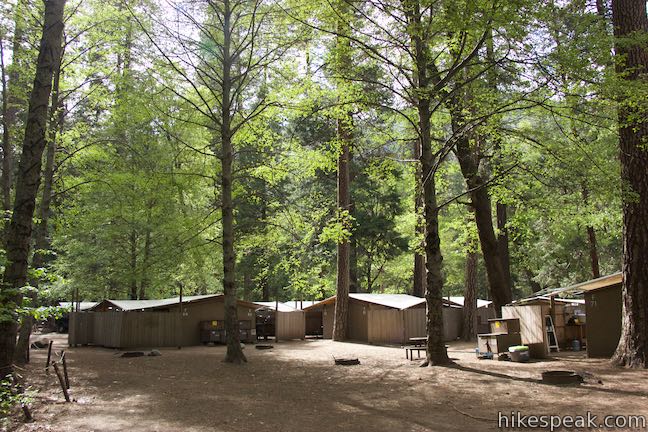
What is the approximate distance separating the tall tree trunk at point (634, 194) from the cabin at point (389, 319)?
501 inches

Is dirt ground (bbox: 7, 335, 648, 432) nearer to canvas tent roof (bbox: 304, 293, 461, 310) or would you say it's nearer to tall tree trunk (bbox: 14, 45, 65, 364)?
tall tree trunk (bbox: 14, 45, 65, 364)

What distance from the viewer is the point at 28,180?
7.20m

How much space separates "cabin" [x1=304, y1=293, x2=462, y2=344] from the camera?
2242cm

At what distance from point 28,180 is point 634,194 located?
34.0 ft

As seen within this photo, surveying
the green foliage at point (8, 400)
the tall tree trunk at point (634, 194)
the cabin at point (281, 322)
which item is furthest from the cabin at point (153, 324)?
the tall tree trunk at point (634, 194)

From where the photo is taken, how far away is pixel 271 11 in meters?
13.0

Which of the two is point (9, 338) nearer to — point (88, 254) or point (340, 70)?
point (340, 70)

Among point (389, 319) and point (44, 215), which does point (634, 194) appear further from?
point (389, 319)

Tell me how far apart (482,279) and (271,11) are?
29.8 metres

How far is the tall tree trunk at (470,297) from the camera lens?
798 inches

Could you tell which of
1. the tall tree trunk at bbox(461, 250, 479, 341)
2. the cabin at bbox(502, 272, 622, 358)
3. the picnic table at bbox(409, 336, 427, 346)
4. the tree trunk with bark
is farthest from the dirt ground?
the tall tree trunk at bbox(461, 250, 479, 341)

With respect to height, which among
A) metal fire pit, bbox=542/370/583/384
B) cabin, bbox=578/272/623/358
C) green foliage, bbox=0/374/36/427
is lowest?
metal fire pit, bbox=542/370/583/384

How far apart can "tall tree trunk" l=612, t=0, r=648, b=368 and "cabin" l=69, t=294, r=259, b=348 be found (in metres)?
15.5

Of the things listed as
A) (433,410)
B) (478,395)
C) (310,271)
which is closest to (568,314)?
(478,395)
